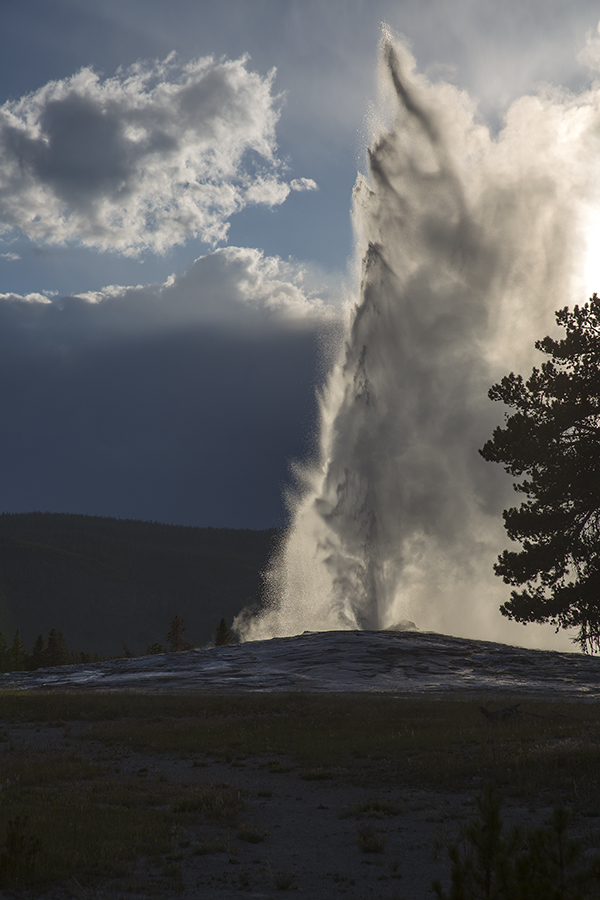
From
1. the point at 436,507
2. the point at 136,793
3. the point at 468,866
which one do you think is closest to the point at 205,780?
the point at 136,793

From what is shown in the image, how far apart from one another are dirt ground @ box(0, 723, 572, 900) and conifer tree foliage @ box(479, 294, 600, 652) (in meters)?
9.85

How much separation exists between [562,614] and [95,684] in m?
33.1

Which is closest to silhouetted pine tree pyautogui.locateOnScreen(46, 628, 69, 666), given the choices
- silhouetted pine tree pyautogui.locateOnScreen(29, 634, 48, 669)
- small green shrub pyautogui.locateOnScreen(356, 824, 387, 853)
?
silhouetted pine tree pyautogui.locateOnScreen(29, 634, 48, 669)

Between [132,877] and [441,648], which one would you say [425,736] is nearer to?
[132,877]

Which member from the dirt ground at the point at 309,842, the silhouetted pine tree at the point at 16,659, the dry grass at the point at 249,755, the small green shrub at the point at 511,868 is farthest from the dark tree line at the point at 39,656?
the small green shrub at the point at 511,868

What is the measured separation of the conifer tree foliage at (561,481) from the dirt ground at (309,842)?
985 cm

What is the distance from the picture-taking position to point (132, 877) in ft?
23.6

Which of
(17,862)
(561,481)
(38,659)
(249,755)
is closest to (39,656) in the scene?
(38,659)

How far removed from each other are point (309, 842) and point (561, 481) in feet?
45.1

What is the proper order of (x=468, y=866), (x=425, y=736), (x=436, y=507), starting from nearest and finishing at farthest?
(x=468, y=866)
(x=425, y=736)
(x=436, y=507)

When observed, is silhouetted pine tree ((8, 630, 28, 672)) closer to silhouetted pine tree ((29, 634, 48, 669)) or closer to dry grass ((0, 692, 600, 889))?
silhouetted pine tree ((29, 634, 48, 669))

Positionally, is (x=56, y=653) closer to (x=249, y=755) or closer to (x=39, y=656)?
(x=39, y=656)

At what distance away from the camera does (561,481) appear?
61.9ft

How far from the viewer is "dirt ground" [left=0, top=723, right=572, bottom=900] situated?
22.8 ft
